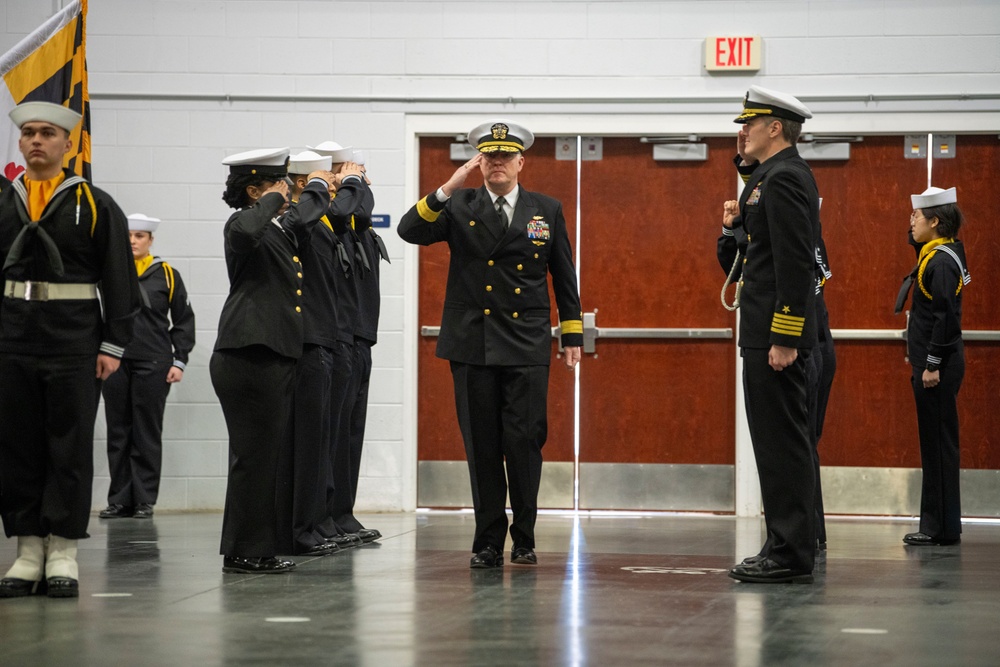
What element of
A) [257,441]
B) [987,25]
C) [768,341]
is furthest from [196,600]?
[987,25]

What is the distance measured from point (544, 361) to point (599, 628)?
4.89ft

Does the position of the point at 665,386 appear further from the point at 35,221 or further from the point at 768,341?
the point at 35,221

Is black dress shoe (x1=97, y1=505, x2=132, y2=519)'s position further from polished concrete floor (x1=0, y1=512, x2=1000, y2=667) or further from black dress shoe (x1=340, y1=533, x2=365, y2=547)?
black dress shoe (x1=340, y1=533, x2=365, y2=547)

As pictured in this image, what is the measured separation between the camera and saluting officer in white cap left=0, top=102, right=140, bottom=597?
3828mm

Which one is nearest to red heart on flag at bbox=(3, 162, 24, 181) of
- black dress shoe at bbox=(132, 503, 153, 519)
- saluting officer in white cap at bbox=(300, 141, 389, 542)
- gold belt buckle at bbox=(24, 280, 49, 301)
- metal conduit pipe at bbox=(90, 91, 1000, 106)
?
saluting officer in white cap at bbox=(300, 141, 389, 542)

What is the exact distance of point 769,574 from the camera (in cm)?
417

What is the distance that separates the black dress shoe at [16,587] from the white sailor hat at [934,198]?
4.25 m

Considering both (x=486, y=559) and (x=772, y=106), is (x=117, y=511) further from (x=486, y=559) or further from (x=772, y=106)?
(x=772, y=106)

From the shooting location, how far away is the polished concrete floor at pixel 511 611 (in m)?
2.98

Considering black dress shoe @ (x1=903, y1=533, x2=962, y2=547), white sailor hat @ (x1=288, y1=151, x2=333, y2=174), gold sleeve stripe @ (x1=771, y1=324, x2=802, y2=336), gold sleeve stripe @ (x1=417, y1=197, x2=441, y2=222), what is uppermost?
white sailor hat @ (x1=288, y1=151, x2=333, y2=174)

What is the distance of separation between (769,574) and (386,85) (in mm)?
4399

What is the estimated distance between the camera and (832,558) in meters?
5.15

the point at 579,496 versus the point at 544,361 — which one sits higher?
the point at 544,361

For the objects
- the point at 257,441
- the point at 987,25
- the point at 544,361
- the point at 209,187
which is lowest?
the point at 257,441
